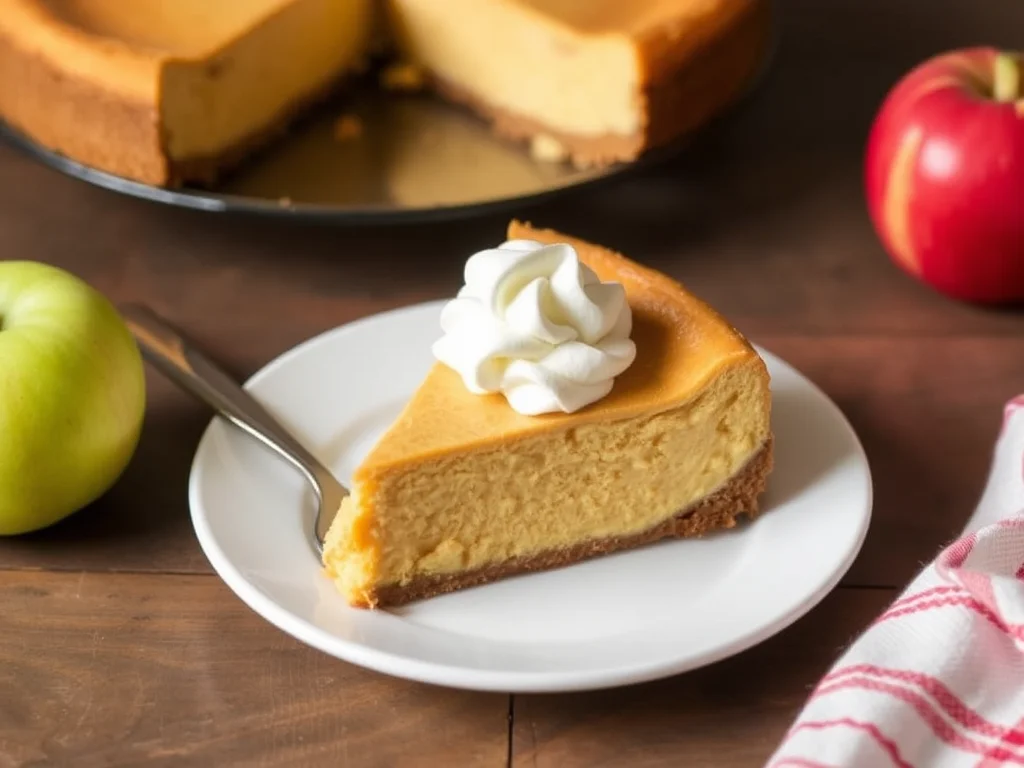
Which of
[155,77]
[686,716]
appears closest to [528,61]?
[155,77]

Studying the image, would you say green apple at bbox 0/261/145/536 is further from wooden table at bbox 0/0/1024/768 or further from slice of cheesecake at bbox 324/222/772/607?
slice of cheesecake at bbox 324/222/772/607

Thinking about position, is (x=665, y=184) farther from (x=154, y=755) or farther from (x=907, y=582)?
(x=154, y=755)

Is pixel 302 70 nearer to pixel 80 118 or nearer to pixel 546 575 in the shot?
pixel 80 118

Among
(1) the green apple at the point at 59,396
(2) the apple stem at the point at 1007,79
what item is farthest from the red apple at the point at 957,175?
(1) the green apple at the point at 59,396

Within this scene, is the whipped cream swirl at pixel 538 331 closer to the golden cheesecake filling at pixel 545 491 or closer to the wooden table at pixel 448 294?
the golden cheesecake filling at pixel 545 491

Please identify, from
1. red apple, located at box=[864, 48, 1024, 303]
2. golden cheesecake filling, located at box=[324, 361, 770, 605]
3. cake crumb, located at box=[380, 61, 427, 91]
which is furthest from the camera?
cake crumb, located at box=[380, 61, 427, 91]

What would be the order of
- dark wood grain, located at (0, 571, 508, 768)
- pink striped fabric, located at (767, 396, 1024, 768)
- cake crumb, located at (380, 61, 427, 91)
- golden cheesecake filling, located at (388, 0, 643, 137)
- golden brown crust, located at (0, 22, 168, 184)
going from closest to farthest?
pink striped fabric, located at (767, 396, 1024, 768) < dark wood grain, located at (0, 571, 508, 768) < golden brown crust, located at (0, 22, 168, 184) < golden cheesecake filling, located at (388, 0, 643, 137) < cake crumb, located at (380, 61, 427, 91)

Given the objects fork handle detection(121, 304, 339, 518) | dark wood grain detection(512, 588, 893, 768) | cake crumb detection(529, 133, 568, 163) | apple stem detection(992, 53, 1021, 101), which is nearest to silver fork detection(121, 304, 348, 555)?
fork handle detection(121, 304, 339, 518)
